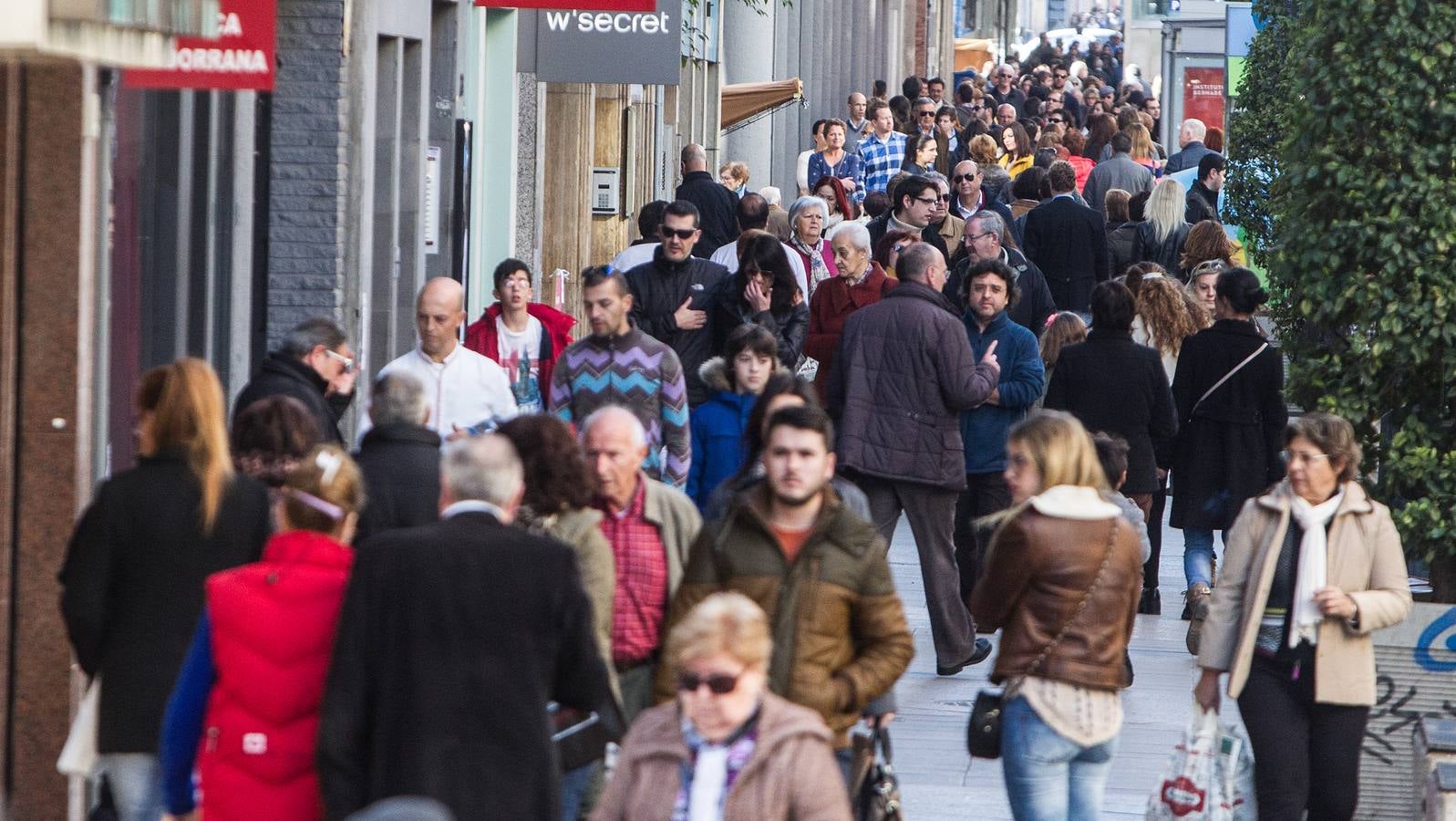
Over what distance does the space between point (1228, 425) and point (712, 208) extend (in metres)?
7.47

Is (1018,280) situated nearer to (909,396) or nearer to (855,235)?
(855,235)

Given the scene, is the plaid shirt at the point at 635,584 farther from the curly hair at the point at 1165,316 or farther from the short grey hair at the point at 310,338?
the curly hair at the point at 1165,316

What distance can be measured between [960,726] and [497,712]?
16.5ft

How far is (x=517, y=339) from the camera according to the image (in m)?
11.5

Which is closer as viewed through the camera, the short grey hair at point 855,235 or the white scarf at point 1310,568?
the white scarf at point 1310,568

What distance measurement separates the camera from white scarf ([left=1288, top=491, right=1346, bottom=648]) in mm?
7500

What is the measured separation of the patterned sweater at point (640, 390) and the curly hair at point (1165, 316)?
404 cm

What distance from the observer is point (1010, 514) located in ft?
23.0

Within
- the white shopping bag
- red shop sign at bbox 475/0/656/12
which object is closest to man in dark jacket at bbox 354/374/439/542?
the white shopping bag

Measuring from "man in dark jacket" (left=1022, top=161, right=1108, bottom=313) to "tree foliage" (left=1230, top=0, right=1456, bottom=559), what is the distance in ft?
24.9

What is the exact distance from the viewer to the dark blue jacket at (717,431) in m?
9.77

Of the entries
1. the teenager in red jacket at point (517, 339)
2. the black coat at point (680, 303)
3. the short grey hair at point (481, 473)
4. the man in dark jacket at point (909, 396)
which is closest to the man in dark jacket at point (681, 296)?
the black coat at point (680, 303)

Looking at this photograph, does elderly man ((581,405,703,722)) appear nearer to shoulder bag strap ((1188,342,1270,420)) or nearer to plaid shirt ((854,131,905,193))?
shoulder bag strap ((1188,342,1270,420))

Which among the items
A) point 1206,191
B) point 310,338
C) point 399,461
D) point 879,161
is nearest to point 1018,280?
point 1206,191
